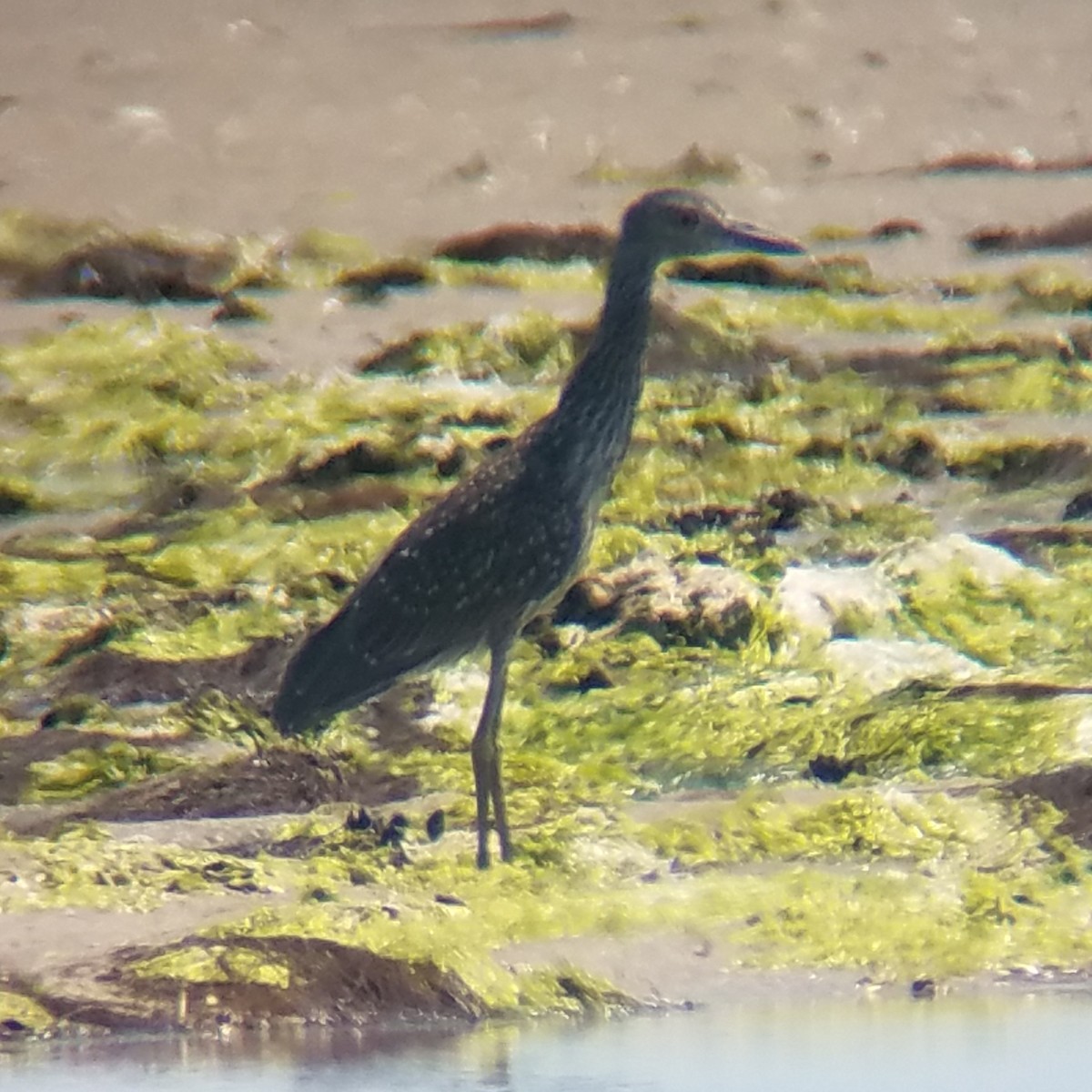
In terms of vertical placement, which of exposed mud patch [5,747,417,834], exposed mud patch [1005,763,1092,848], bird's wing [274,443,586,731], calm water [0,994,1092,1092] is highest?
bird's wing [274,443,586,731]

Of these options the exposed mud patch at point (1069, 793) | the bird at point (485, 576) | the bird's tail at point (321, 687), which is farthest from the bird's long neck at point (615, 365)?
the exposed mud patch at point (1069, 793)

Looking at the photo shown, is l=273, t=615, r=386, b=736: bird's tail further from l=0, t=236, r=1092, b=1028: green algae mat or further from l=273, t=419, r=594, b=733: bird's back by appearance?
l=0, t=236, r=1092, b=1028: green algae mat

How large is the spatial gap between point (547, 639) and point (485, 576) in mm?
936

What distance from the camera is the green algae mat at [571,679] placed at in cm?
665

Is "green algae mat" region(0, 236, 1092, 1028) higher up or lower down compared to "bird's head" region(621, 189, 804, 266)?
lower down

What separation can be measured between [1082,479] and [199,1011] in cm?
501

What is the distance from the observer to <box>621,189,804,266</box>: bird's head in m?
8.40

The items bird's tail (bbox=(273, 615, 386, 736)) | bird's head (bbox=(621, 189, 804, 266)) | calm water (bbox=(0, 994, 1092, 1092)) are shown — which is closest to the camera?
calm water (bbox=(0, 994, 1092, 1092))

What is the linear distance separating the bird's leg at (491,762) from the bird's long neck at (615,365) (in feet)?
2.21

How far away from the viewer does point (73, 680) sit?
8297 mm

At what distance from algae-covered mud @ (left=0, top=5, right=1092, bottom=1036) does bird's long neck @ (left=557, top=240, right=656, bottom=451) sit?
2.34 ft

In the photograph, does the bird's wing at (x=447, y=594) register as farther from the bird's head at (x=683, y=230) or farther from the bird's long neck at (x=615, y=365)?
the bird's head at (x=683, y=230)

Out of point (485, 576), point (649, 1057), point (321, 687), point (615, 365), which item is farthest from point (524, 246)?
point (649, 1057)

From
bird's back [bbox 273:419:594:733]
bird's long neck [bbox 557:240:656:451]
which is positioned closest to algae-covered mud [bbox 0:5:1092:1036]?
bird's back [bbox 273:419:594:733]
